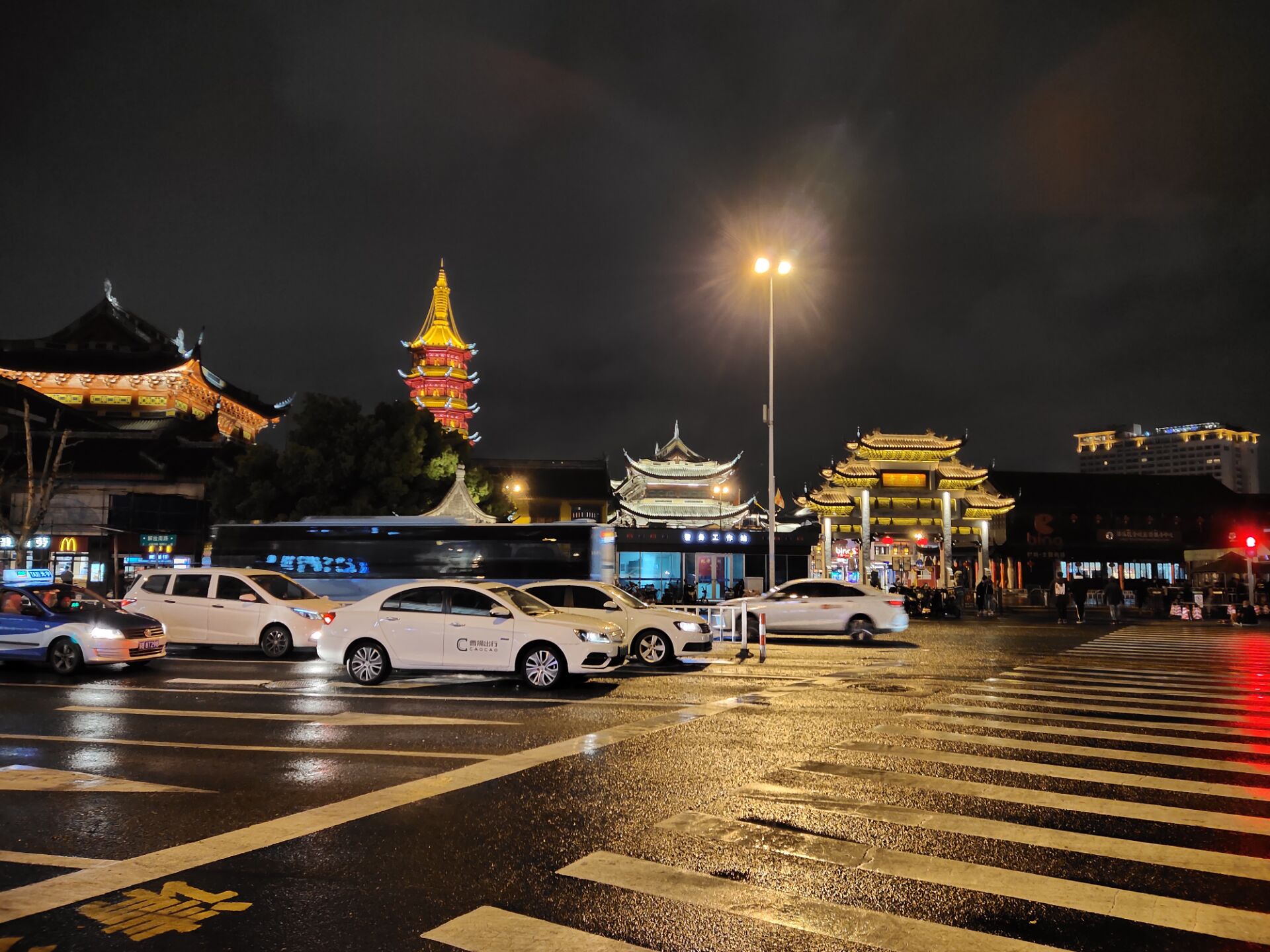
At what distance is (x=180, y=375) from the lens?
61.7 meters

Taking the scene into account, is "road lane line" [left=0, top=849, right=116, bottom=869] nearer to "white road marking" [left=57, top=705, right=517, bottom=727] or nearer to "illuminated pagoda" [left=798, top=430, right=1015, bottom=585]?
"white road marking" [left=57, top=705, right=517, bottom=727]

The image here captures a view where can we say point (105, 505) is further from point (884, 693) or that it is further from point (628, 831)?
point (628, 831)

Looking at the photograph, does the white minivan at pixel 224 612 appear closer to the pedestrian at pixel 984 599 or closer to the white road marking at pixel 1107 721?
the white road marking at pixel 1107 721

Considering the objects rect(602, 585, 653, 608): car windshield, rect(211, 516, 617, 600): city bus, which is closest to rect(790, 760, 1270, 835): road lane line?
rect(602, 585, 653, 608): car windshield

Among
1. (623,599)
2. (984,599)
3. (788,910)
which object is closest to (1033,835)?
(788,910)

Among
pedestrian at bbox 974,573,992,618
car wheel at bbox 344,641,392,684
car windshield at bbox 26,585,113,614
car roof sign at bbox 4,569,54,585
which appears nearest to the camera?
car wheel at bbox 344,641,392,684

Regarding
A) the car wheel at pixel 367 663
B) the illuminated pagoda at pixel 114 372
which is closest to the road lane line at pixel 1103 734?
the car wheel at pixel 367 663

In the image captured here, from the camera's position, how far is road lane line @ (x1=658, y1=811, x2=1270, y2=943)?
427 centimetres

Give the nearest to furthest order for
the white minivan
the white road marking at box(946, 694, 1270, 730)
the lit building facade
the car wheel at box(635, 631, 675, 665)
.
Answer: the white road marking at box(946, 694, 1270, 730) < the car wheel at box(635, 631, 675, 665) < the white minivan < the lit building facade

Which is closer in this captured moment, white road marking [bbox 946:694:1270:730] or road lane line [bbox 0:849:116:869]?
road lane line [bbox 0:849:116:869]

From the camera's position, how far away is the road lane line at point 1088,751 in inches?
297

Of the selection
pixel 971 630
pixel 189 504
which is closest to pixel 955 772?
pixel 971 630

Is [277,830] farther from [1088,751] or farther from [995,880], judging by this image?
[1088,751]

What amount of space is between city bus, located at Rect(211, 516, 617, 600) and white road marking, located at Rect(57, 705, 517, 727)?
47.5 feet
